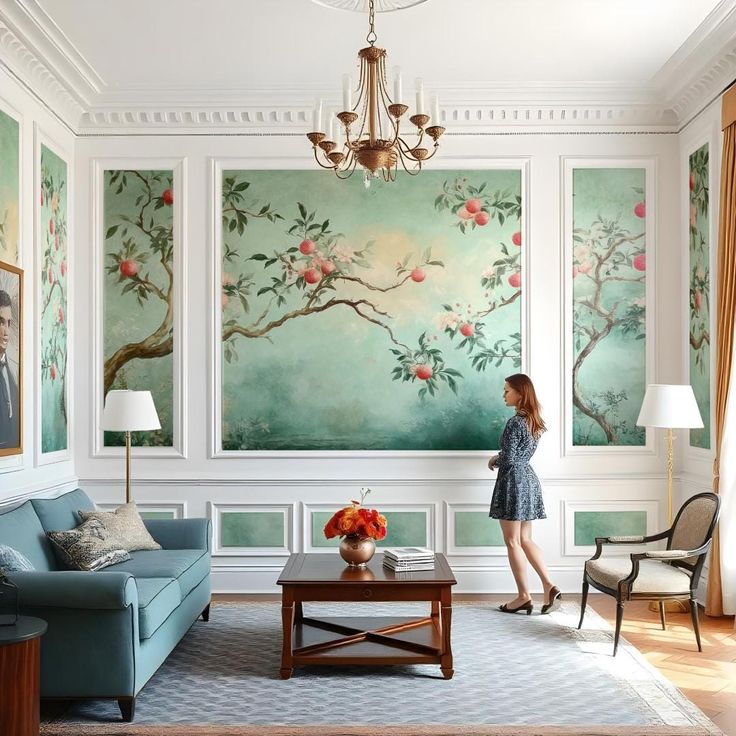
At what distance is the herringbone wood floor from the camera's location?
407 centimetres

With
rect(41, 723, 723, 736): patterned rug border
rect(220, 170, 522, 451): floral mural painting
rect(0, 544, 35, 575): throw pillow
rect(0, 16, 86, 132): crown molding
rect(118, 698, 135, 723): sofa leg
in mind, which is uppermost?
rect(0, 16, 86, 132): crown molding

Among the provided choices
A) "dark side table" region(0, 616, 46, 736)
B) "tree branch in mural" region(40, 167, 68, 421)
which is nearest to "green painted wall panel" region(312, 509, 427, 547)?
"tree branch in mural" region(40, 167, 68, 421)

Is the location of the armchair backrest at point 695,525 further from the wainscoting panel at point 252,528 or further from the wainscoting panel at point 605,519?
the wainscoting panel at point 252,528

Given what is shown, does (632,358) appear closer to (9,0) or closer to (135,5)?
(135,5)

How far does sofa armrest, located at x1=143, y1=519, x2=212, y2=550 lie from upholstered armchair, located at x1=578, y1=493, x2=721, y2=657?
2347 millimetres

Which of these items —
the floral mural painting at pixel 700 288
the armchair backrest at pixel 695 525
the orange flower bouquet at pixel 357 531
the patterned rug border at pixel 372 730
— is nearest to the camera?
the patterned rug border at pixel 372 730

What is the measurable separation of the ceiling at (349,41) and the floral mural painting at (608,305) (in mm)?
797

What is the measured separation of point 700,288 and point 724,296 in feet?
2.06

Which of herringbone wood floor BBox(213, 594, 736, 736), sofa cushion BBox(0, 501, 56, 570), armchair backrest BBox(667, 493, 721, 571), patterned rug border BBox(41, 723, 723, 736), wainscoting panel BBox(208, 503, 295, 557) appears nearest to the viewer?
patterned rug border BBox(41, 723, 723, 736)

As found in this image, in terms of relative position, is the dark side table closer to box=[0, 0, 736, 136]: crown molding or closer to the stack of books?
the stack of books

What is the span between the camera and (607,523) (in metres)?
6.39

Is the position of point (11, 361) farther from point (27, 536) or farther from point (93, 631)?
point (93, 631)

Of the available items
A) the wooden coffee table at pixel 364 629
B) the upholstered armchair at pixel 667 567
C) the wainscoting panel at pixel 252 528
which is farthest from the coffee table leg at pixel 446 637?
the wainscoting panel at pixel 252 528

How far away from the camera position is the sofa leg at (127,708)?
12.4ft
